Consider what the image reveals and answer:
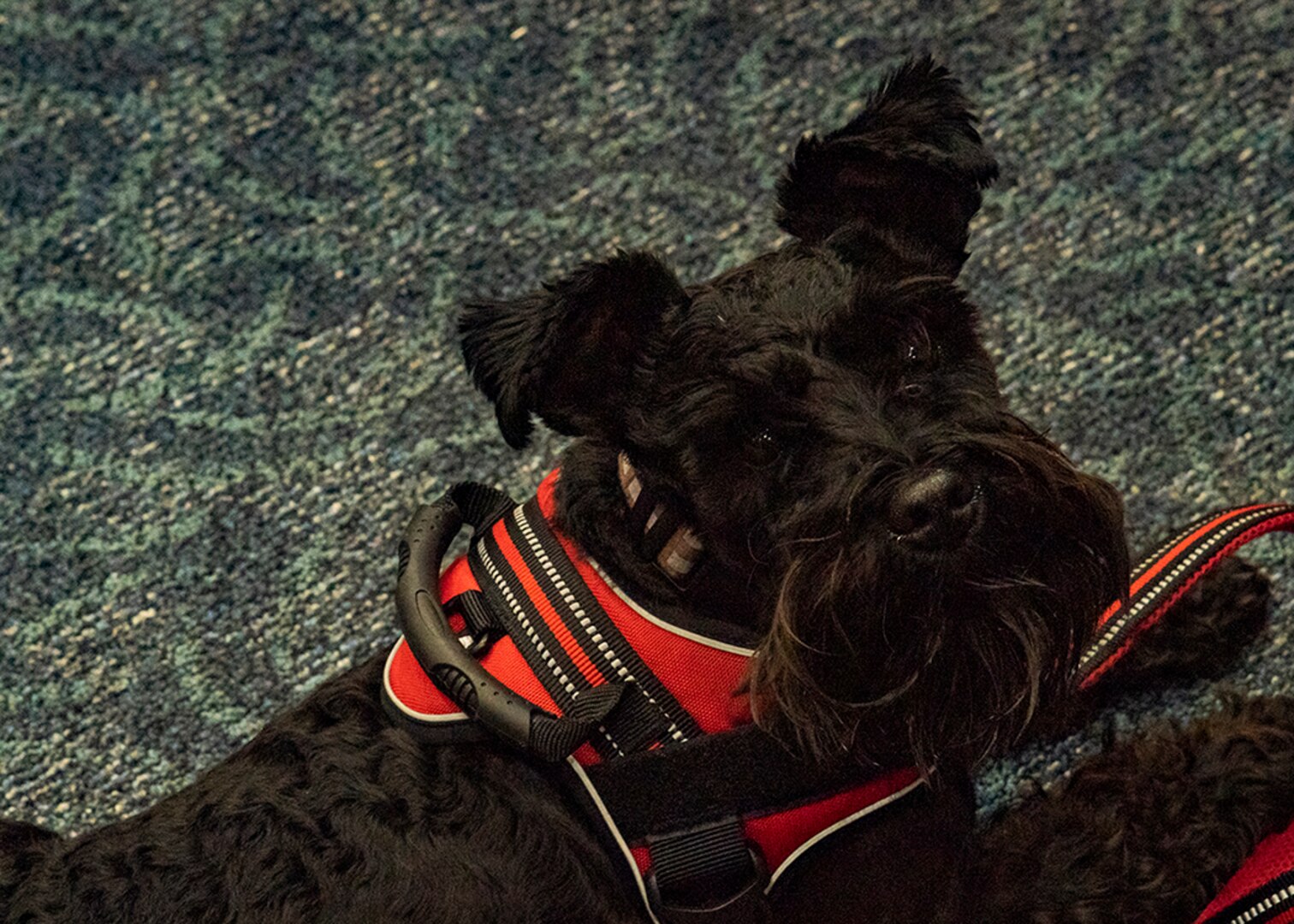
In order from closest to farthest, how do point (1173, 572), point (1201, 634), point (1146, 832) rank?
point (1146, 832), point (1173, 572), point (1201, 634)

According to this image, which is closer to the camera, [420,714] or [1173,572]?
[420,714]

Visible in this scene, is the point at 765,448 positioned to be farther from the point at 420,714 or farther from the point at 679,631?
the point at 420,714

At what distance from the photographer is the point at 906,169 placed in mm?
1369

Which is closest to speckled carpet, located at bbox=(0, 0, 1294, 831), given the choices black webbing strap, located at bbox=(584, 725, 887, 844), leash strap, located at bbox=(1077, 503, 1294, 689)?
leash strap, located at bbox=(1077, 503, 1294, 689)

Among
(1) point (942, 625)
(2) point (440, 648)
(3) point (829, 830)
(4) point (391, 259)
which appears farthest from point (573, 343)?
(4) point (391, 259)

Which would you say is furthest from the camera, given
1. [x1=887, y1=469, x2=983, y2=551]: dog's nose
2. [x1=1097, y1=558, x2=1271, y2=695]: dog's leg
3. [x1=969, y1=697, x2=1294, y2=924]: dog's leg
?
[x1=1097, y1=558, x2=1271, y2=695]: dog's leg

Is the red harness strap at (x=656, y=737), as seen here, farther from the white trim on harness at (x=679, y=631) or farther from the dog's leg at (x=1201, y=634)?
the dog's leg at (x=1201, y=634)

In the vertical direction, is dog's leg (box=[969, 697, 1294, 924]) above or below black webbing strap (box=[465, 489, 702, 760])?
below

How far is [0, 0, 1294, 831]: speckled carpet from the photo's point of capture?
6.45ft

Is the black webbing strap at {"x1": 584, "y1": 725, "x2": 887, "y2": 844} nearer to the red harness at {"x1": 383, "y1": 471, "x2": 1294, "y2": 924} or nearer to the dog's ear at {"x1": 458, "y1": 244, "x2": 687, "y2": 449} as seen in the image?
the red harness at {"x1": 383, "y1": 471, "x2": 1294, "y2": 924}

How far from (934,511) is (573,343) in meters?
0.36

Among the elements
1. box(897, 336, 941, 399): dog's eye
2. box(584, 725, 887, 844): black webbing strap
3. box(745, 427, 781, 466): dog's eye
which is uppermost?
box(897, 336, 941, 399): dog's eye

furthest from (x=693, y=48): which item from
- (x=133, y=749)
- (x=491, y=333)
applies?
(x=133, y=749)

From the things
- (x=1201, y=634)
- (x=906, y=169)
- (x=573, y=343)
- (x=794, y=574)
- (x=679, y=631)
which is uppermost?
(x=906, y=169)
